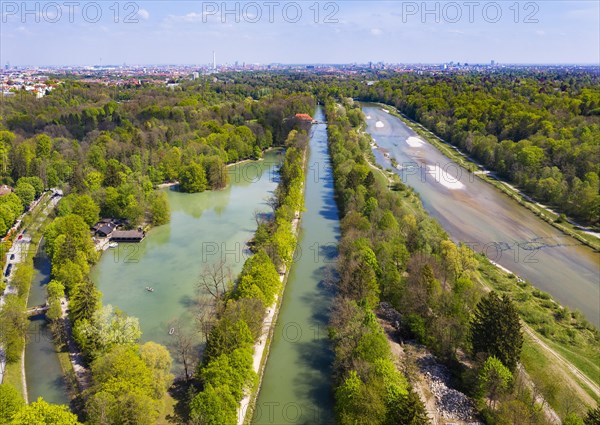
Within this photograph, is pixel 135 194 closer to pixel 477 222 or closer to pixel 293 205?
pixel 293 205

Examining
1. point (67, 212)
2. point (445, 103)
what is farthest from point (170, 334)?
point (445, 103)

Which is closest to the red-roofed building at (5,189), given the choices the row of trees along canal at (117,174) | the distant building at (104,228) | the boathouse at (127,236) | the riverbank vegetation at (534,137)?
the row of trees along canal at (117,174)

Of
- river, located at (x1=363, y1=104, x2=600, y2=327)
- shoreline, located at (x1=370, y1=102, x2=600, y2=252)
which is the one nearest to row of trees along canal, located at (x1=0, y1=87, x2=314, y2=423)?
river, located at (x1=363, y1=104, x2=600, y2=327)

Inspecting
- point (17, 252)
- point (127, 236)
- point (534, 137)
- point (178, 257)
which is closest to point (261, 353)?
point (178, 257)

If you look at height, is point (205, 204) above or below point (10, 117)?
below

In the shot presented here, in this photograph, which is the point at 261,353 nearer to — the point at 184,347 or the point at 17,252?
the point at 184,347

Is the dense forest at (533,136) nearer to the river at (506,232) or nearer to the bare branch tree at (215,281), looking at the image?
the river at (506,232)
